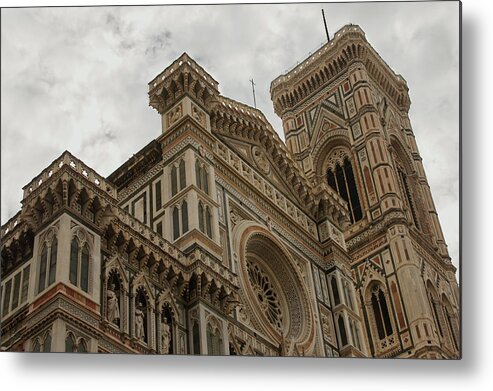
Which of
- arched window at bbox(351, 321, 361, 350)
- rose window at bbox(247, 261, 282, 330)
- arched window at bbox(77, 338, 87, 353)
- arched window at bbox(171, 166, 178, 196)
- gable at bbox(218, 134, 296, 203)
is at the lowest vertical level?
arched window at bbox(77, 338, 87, 353)

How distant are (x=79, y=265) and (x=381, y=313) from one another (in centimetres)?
969

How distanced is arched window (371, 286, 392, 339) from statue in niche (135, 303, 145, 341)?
8.05m

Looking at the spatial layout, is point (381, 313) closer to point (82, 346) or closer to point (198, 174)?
point (198, 174)

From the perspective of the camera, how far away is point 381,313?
16734 millimetres

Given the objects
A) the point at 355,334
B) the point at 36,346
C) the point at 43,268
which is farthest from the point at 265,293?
the point at 36,346

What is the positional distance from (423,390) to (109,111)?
161 inches

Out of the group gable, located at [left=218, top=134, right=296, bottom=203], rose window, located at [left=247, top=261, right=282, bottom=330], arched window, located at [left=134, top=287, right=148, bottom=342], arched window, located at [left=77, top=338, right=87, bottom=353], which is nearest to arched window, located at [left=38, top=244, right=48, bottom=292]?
arched window, located at [left=77, top=338, right=87, bottom=353]

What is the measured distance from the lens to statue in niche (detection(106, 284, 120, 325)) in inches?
325

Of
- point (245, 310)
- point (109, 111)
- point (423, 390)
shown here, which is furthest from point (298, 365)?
point (109, 111)

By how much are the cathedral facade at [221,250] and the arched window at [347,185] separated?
0.59 m

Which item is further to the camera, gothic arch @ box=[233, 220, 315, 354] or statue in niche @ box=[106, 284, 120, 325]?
gothic arch @ box=[233, 220, 315, 354]

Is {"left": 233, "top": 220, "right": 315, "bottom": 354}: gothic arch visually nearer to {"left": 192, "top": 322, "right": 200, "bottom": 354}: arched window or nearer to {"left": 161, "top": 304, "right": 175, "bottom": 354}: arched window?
{"left": 192, "top": 322, "right": 200, "bottom": 354}: arched window

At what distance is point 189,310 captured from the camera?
9.38 m

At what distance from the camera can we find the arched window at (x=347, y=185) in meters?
19.2
